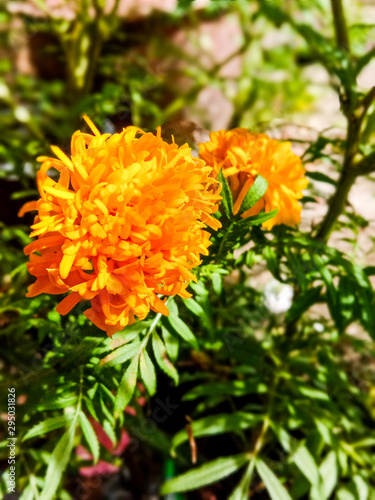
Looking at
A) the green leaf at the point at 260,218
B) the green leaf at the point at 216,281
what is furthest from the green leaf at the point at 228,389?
the green leaf at the point at 260,218

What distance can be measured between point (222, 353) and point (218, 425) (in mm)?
156

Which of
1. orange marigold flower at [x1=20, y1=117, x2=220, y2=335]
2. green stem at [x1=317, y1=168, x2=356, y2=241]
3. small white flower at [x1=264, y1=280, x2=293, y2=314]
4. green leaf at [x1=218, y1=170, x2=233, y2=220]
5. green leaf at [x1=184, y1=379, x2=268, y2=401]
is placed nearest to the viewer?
orange marigold flower at [x1=20, y1=117, x2=220, y2=335]

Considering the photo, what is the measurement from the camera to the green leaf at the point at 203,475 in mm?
842

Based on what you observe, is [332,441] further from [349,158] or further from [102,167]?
[102,167]

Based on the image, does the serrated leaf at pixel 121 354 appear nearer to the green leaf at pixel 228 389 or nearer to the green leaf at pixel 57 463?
the green leaf at pixel 57 463

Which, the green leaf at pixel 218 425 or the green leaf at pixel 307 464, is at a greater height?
the green leaf at pixel 218 425

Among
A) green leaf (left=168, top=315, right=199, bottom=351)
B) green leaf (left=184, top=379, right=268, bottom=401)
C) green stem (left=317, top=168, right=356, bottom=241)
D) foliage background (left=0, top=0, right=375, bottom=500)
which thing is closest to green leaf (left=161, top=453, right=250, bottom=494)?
foliage background (left=0, top=0, right=375, bottom=500)

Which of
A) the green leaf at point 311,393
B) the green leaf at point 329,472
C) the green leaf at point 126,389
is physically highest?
the green leaf at point 126,389

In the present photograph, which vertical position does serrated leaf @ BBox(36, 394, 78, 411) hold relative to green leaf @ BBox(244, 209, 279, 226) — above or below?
below

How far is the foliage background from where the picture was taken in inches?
26.1

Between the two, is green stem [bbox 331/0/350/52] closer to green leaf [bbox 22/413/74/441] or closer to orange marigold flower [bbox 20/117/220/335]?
orange marigold flower [bbox 20/117/220/335]

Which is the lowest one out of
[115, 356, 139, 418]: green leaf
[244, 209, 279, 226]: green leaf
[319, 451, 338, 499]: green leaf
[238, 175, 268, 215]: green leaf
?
[319, 451, 338, 499]: green leaf

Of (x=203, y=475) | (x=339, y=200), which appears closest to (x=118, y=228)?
(x=339, y=200)

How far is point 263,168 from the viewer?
2.07ft
